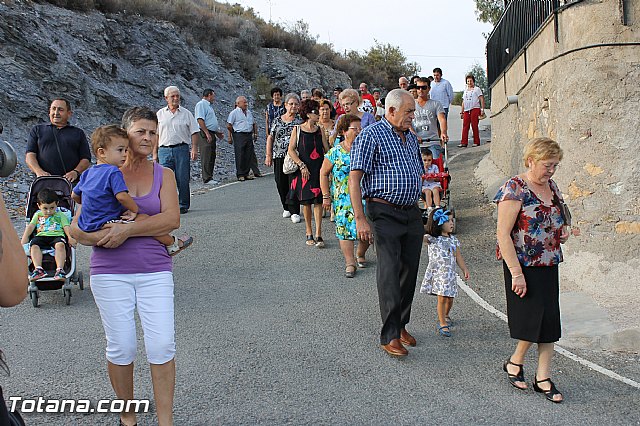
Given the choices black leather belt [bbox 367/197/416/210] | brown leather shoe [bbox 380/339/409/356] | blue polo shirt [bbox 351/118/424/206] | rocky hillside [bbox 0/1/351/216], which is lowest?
brown leather shoe [bbox 380/339/409/356]

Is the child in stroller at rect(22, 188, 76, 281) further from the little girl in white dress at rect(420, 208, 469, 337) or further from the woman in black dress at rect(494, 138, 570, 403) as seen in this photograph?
the woman in black dress at rect(494, 138, 570, 403)

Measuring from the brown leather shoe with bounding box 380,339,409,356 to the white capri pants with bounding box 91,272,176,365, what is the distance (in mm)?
2256

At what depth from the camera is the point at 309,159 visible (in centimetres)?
1033

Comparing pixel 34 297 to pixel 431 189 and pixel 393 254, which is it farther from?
pixel 431 189

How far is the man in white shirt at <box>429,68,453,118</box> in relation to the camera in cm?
1669

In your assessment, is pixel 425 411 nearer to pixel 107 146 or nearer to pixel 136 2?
pixel 107 146

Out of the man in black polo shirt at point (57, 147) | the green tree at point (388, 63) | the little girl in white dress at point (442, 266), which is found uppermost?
the green tree at point (388, 63)

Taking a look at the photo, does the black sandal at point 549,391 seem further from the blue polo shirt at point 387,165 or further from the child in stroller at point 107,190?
the child in stroller at point 107,190

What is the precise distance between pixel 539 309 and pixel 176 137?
8767 mm

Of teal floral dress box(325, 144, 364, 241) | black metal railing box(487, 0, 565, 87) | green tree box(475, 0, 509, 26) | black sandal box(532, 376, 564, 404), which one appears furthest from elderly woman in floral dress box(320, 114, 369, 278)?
green tree box(475, 0, 509, 26)

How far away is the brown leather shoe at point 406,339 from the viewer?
628cm

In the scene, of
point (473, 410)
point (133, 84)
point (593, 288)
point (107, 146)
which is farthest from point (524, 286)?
point (133, 84)

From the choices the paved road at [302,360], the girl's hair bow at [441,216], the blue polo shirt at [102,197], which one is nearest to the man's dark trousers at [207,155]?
the paved road at [302,360]

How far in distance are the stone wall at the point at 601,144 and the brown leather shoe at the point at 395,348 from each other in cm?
224
